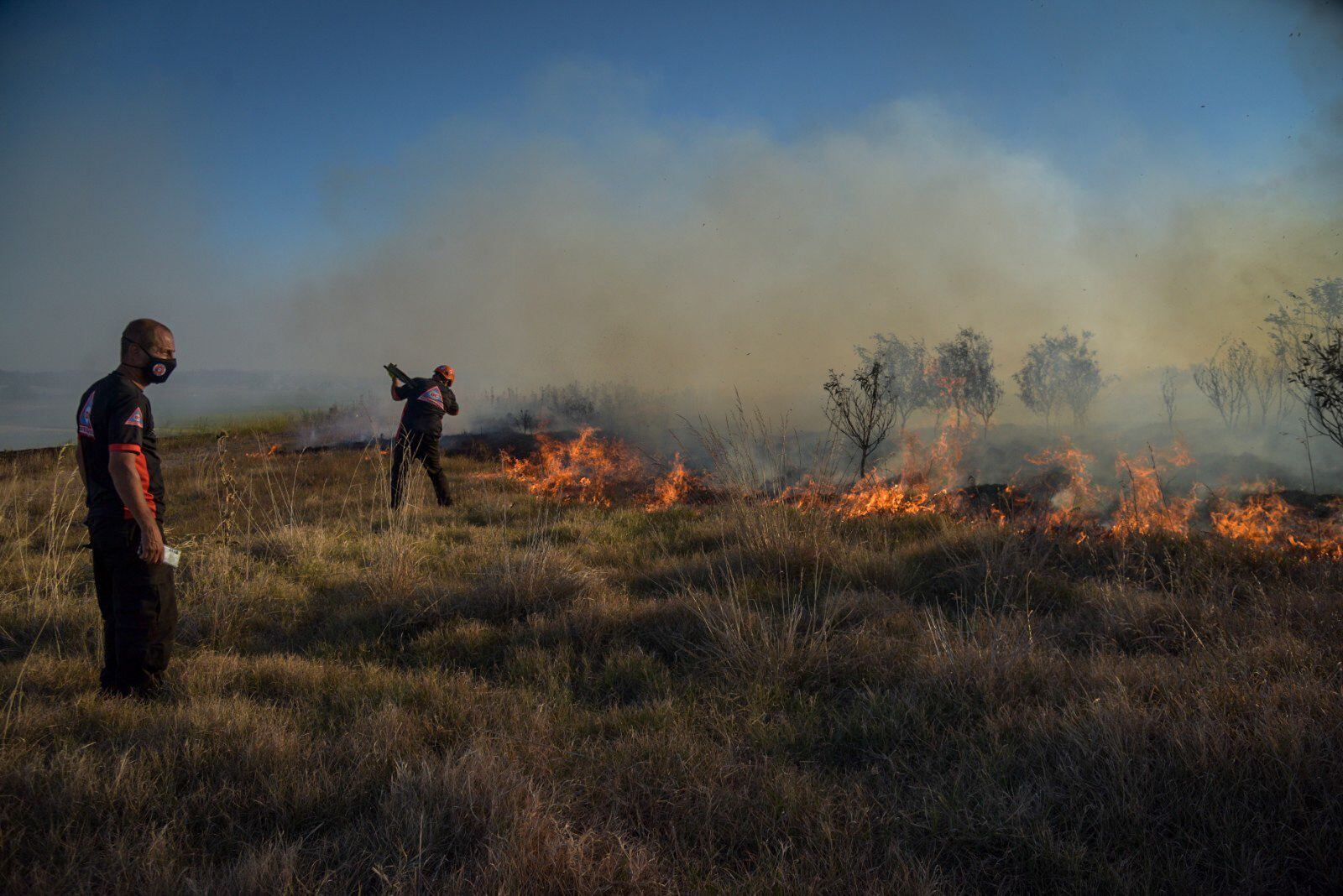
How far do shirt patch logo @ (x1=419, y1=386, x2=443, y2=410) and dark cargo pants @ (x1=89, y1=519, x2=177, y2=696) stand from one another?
21.1ft

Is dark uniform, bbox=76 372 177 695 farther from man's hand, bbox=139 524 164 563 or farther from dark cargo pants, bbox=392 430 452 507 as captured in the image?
dark cargo pants, bbox=392 430 452 507

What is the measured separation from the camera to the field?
2006mm

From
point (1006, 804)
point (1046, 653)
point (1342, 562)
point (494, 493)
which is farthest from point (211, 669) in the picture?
point (1342, 562)

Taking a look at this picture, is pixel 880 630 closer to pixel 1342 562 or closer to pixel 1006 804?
pixel 1006 804

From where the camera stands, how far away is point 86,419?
331 centimetres

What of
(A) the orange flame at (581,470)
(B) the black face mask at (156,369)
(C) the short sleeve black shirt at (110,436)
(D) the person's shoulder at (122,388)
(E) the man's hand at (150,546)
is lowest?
(A) the orange flame at (581,470)

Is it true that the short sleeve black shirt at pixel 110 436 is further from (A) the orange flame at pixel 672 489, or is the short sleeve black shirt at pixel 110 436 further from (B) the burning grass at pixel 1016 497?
(A) the orange flame at pixel 672 489

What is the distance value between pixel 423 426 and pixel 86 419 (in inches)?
246

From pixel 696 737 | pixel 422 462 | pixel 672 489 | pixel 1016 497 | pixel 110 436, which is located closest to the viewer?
pixel 696 737

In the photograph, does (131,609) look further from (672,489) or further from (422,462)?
(672,489)

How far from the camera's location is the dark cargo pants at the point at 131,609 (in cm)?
330

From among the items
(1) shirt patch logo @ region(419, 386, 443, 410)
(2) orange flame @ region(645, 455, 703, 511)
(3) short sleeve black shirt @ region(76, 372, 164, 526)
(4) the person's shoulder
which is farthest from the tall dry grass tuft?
(1) shirt patch logo @ region(419, 386, 443, 410)

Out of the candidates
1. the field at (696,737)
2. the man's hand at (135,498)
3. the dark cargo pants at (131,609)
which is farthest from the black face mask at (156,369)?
the field at (696,737)

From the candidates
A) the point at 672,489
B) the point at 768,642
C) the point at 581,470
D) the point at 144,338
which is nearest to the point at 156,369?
the point at 144,338
